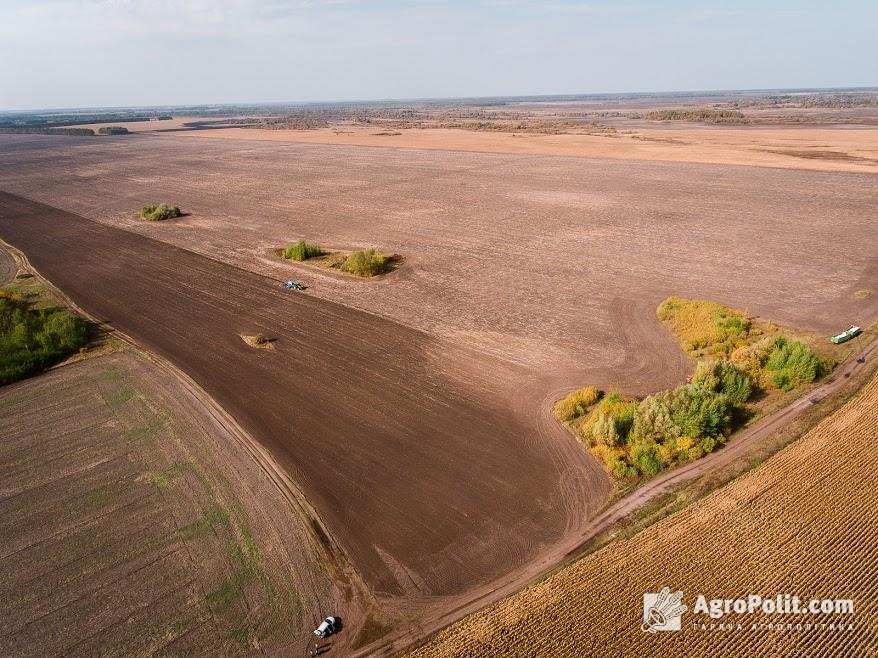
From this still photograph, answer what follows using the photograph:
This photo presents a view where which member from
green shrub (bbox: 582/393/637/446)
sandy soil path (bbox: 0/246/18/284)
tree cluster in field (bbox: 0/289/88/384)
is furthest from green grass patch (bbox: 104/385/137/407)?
sandy soil path (bbox: 0/246/18/284)

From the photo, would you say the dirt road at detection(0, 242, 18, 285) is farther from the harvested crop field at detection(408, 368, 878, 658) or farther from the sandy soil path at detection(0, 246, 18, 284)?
the harvested crop field at detection(408, 368, 878, 658)

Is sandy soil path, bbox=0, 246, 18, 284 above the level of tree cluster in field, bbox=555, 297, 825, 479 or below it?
above

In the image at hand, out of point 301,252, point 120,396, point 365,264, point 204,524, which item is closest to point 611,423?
point 204,524

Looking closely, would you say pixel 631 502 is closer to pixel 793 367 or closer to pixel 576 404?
pixel 576 404

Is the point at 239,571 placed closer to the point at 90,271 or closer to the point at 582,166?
the point at 90,271

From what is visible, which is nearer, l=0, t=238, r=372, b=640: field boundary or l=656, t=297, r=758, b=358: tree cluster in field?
l=0, t=238, r=372, b=640: field boundary

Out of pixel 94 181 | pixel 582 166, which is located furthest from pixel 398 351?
pixel 94 181
